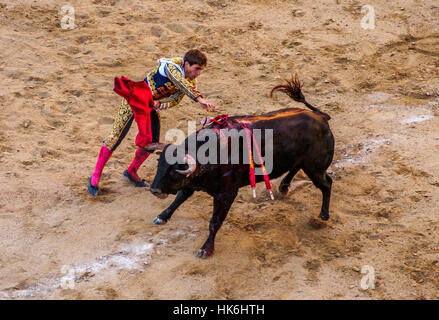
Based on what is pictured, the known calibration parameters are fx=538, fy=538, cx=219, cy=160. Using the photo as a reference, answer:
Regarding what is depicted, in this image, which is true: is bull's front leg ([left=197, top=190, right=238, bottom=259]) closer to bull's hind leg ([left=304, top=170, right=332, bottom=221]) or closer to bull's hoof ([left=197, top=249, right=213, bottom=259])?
bull's hoof ([left=197, top=249, right=213, bottom=259])

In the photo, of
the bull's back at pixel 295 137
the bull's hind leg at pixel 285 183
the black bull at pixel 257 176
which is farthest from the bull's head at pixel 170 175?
the bull's hind leg at pixel 285 183

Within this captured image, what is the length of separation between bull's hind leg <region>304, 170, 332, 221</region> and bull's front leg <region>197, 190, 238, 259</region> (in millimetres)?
884

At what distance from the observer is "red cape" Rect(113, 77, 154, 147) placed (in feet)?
17.2

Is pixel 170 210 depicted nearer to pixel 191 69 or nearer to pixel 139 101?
pixel 139 101

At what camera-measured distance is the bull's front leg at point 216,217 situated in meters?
4.90

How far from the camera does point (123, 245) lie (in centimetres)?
506

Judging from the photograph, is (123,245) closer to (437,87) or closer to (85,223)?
(85,223)

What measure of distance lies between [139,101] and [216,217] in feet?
4.57

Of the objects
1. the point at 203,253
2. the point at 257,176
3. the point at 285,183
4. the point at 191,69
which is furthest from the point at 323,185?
the point at 191,69

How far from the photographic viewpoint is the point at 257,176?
5051mm

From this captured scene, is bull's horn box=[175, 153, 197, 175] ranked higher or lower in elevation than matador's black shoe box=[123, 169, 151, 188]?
higher

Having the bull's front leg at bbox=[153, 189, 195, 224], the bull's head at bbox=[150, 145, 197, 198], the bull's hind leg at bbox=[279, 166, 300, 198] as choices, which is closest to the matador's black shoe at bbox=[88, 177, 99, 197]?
the bull's front leg at bbox=[153, 189, 195, 224]

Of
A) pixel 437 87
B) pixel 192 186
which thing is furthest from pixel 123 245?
pixel 437 87

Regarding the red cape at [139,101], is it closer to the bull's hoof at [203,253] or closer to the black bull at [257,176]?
the black bull at [257,176]
